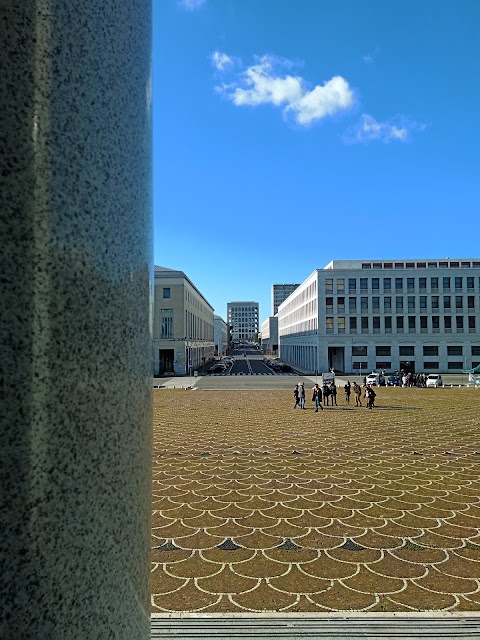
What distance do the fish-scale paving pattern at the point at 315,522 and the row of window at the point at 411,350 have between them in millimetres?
45438

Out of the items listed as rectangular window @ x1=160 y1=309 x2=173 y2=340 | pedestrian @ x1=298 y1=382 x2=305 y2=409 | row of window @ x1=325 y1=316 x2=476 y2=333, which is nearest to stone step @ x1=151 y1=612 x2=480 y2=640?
pedestrian @ x1=298 y1=382 x2=305 y2=409

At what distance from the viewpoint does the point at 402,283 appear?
59.7 meters

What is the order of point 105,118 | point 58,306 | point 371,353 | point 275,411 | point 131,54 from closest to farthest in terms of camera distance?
1. point 58,306
2. point 105,118
3. point 131,54
4. point 275,411
5. point 371,353

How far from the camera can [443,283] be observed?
59.3 meters

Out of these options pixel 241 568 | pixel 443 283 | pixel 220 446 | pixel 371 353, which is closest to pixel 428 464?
pixel 220 446

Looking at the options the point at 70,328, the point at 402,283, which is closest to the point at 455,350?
the point at 402,283

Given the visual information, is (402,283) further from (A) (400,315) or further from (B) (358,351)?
(B) (358,351)

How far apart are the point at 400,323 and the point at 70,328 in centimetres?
6270

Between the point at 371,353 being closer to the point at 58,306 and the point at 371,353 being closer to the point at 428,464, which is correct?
the point at 428,464

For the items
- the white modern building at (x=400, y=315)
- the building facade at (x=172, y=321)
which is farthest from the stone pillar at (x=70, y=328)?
the white modern building at (x=400, y=315)

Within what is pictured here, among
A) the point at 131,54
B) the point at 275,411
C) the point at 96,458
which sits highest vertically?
the point at 131,54

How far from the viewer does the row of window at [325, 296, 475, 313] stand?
2331 inches

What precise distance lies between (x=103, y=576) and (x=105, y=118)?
5.22 feet

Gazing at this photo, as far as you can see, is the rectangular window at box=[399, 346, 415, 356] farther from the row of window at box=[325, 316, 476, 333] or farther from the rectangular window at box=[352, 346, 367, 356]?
the rectangular window at box=[352, 346, 367, 356]
